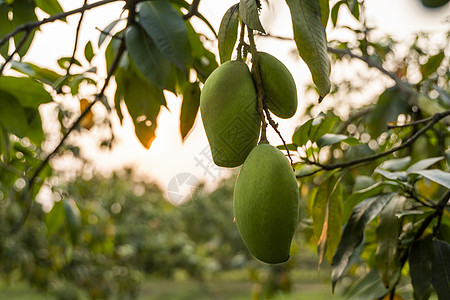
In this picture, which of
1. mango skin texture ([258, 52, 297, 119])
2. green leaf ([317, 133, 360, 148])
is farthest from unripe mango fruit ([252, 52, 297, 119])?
green leaf ([317, 133, 360, 148])

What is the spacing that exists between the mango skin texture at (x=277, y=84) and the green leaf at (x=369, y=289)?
0.43 meters

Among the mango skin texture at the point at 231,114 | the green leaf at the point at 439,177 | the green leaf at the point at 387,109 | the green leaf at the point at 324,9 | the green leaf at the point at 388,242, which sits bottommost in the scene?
the green leaf at the point at 388,242

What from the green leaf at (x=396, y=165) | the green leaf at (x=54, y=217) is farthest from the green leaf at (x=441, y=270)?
the green leaf at (x=54, y=217)

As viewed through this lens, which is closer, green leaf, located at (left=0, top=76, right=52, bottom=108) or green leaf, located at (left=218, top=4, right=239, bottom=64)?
green leaf, located at (left=218, top=4, right=239, bottom=64)

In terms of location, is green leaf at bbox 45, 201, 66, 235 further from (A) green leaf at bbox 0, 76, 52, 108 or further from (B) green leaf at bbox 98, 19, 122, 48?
(B) green leaf at bbox 98, 19, 122, 48

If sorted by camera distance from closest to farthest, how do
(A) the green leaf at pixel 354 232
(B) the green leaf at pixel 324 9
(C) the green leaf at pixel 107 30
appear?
1. (B) the green leaf at pixel 324 9
2. (A) the green leaf at pixel 354 232
3. (C) the green leaf at pixel 107 30

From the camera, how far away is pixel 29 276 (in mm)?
4406

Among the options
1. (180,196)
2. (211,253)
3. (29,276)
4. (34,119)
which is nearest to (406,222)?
(180,196)

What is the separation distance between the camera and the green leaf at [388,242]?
0.69 meters

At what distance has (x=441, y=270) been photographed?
69 centimetres

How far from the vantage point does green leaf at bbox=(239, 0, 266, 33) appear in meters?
0.37

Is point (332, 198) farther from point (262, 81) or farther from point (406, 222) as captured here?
point (262, 81)

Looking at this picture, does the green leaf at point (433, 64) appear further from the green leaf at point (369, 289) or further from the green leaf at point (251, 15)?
the green leaf at point (251, 15)

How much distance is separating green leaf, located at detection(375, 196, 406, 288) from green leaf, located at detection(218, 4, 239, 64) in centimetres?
41
